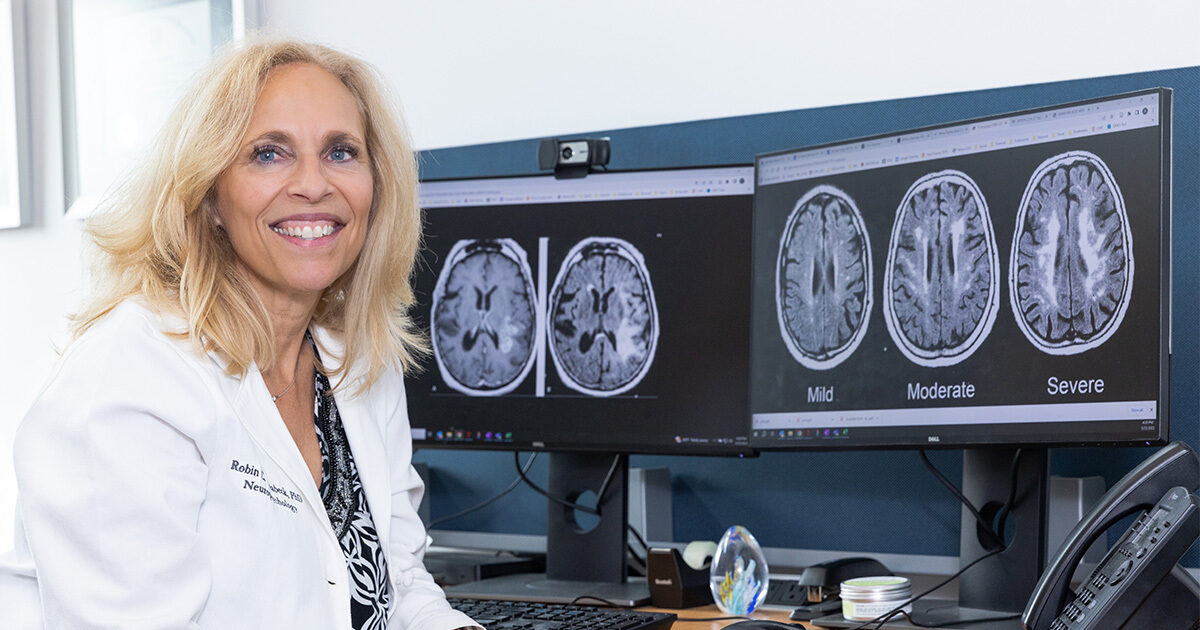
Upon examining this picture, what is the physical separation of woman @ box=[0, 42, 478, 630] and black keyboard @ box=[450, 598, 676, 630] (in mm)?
67

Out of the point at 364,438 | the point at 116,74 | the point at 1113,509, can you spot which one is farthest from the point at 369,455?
the point at 116,74

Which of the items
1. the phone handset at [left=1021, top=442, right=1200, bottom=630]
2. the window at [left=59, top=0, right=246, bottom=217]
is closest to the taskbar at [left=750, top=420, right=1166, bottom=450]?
the phone handset at [left=1021, top=442, right=1200, bottom=630]

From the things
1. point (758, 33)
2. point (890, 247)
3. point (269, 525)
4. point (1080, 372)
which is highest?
point (758, 33)

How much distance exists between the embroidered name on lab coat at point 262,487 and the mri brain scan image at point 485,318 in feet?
1.77

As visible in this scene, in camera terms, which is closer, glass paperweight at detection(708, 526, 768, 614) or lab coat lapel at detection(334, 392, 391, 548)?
lab coat lapel at detection(334, 392, 391, 548)

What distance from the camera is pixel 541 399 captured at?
1666mm

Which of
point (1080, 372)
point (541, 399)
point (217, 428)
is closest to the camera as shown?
point (217, 428)

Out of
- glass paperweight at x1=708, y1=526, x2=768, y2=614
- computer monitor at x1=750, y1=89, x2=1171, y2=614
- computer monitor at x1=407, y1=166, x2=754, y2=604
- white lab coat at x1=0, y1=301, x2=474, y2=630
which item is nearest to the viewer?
white lab coat at x1=0, y1=301, x2=474, y2=630

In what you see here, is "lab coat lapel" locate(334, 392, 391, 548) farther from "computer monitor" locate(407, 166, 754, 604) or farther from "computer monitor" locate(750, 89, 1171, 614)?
"computer monitor" locate(750, 89, 1171, 614)

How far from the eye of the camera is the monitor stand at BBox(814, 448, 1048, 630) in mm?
1308

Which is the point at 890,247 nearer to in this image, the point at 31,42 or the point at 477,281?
the point at 477,281

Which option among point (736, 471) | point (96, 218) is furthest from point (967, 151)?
point (96, 218)

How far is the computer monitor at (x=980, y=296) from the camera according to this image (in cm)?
125

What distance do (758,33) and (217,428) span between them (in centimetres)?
109
